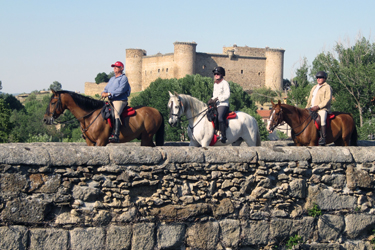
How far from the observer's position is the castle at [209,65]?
9776 cm

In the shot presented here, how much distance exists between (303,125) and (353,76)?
3433 cm

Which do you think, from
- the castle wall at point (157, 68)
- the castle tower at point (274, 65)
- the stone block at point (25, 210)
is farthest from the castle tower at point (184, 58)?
the stone block at point (25, 210)

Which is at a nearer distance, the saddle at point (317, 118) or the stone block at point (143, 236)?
the stone block at point (143, 236)

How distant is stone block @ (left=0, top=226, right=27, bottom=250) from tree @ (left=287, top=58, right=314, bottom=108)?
137ft

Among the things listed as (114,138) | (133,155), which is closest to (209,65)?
(114,138)

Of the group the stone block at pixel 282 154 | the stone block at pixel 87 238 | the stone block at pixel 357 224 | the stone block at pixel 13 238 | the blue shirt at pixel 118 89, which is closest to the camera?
the stone block at pixel 13 238

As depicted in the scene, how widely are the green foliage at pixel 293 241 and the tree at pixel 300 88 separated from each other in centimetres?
3954

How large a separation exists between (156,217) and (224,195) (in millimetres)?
993

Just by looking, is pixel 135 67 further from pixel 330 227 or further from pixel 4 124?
pixel 330 227

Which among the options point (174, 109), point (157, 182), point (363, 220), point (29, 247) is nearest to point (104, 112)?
point (174, 109)

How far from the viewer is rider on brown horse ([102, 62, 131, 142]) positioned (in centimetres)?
964

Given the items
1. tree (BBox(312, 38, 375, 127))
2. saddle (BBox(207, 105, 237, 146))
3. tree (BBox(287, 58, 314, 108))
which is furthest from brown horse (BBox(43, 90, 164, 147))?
tree (BBox(287, 58, 314, 108))

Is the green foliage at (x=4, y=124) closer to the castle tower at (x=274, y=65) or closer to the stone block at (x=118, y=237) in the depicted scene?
the stone block at (x=118, y=237)

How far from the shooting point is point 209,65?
3989 inches
